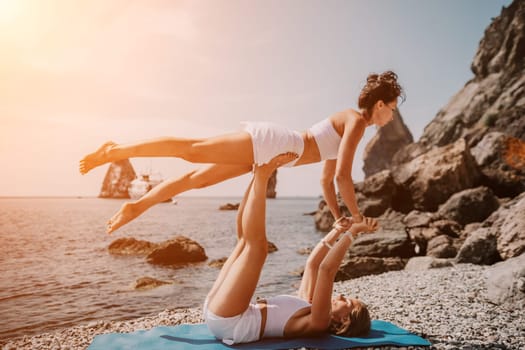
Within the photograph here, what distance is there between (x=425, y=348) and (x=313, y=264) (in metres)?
1.50

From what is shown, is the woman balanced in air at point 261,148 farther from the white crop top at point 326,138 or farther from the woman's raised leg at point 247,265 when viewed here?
the woman's raised leg at point 247,265

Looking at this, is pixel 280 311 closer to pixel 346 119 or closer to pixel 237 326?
pixel 237 326

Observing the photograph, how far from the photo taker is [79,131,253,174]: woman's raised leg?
414 centimetres

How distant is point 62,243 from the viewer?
26094 mm

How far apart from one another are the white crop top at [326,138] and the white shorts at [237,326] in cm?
201

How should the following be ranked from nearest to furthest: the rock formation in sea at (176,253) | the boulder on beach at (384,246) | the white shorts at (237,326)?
the white shorts at (237,326) < the boulder on beach at (384,246) < the rock formation in sea at (176,253)

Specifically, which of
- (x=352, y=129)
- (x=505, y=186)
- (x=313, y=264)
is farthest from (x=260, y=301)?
(x=505, y=186)

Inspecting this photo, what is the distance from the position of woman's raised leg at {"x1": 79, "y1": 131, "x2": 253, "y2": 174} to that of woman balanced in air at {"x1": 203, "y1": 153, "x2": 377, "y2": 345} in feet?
1.01

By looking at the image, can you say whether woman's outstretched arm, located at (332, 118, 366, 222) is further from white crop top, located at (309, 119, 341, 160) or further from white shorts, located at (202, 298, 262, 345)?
white shorts, located at (202, 298, 262, 345)

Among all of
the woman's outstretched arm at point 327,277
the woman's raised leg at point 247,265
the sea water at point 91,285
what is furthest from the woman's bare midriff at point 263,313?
the sea water at point 91,285

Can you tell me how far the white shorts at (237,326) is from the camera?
4023mm

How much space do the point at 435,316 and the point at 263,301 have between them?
10.5 ft

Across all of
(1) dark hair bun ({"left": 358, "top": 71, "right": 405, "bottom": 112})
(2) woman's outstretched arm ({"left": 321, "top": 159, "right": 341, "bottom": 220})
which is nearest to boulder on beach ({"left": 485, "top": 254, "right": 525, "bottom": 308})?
(2) woman's outstretched arm ({"left": 321, "top": 159, "right": 341, "bottom": 220})

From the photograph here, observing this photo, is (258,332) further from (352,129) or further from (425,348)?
(352,129)
